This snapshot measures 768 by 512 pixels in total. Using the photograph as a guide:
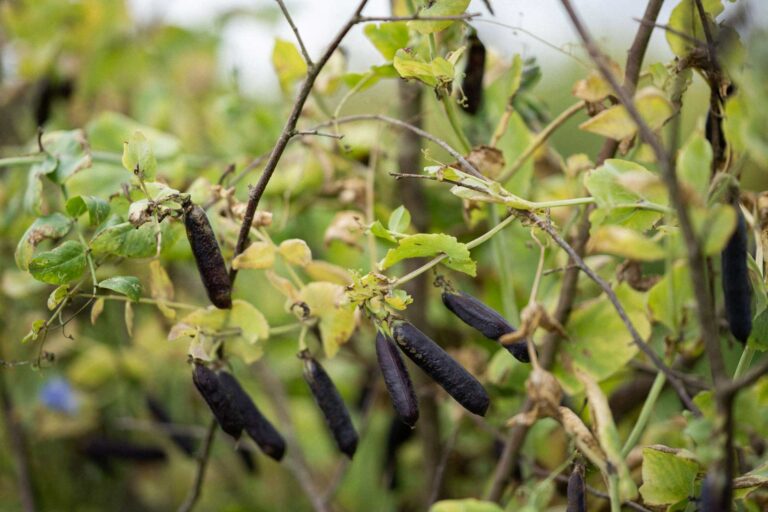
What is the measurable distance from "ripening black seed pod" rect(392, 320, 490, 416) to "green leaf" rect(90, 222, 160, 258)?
7.9 inches

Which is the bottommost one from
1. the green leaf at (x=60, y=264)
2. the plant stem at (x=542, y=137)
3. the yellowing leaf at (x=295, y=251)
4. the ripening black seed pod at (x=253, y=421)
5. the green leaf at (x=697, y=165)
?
the ripening black seed pod at (x=253, y=421)

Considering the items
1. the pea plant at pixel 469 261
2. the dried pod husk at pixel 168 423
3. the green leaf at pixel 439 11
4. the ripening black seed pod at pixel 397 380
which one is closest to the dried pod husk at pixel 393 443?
the pea plant at pixel 469 261

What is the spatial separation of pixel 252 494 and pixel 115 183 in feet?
1.94

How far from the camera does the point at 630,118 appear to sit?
0.54 metres

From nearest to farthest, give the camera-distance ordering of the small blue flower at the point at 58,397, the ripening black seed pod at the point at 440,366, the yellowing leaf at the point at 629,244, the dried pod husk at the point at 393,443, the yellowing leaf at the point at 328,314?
1. the yellowing leaf at the point at 629,244
2. the ripening black seed pod at the point at 440,366
3. the yellowing leaf at the point at 328,314
4. the dried pod husk at the point at 393,443
5. the small blue flower at the point at 58,397

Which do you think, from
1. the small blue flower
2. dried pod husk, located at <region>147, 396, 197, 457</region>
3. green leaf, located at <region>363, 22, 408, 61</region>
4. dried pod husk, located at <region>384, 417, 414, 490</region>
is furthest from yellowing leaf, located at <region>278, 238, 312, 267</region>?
the small blue flower

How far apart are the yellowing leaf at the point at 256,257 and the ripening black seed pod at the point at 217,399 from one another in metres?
0.08

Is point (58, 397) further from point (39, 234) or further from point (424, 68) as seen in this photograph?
point (424, 68)

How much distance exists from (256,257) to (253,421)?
125 millimetres

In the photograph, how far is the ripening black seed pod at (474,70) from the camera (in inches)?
27.8

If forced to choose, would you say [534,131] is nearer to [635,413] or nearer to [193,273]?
[635,413]

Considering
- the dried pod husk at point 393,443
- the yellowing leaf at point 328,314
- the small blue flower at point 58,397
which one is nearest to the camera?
the yellowing leaf at point 328,314

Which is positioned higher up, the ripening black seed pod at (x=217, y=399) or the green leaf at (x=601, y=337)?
the green leaf at (x=601, y=337)

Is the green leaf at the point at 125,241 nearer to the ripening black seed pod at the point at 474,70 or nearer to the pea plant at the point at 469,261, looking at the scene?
the pea plant at the point at 469,261
